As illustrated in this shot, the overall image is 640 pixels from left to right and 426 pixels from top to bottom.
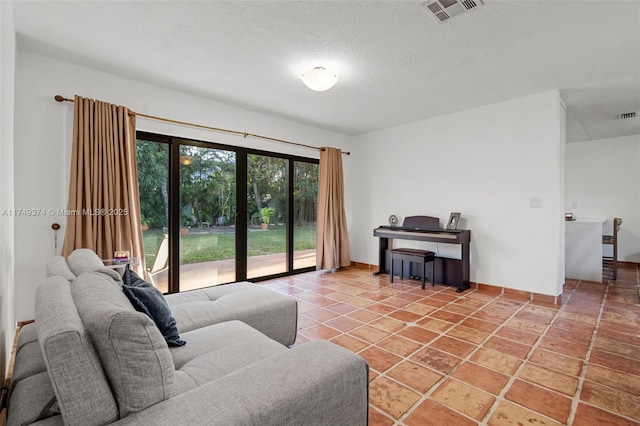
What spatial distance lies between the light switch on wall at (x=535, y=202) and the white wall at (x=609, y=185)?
3472mm

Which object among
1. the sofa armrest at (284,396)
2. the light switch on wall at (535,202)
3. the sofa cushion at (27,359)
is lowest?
the sofa cushion at (27,359)

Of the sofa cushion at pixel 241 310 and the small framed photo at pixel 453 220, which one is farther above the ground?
the small framed photo at pixel 453 220

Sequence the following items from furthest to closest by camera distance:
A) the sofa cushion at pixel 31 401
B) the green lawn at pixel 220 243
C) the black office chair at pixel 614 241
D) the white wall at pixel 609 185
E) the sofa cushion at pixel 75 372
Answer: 1. the white wall at pixel 609 185
2. the black office chair at pixel 614 241
3. the green lawn at pixel 220 243
4. the sofa cushion at pixel 31 401
5. the sofa cushion at pixel 75 372

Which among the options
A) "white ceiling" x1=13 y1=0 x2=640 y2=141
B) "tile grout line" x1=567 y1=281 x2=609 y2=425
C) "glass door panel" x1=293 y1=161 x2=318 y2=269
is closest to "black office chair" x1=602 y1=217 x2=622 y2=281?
"white ceiling" x1=13 y1=0 x2=640 y2=141

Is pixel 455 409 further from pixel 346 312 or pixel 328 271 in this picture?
Result: pixel 328 271

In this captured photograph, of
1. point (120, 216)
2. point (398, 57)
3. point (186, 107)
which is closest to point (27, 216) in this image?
point (120, 216)

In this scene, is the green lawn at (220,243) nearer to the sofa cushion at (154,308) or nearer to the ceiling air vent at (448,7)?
the sofa cushion at (154,308)

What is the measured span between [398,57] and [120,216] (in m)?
3.16

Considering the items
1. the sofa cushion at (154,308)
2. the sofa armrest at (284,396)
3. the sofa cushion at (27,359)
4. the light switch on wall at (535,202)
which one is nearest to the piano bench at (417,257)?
the light switch on wall at (535,202)

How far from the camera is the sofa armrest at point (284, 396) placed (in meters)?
0.89

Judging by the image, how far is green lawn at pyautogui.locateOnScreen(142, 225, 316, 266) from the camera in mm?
3663

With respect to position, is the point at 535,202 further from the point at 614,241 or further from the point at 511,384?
the point at 511,384

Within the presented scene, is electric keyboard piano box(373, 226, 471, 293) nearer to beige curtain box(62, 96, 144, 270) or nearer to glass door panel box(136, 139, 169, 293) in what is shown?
glass door panel box(136, 139, 169, 293)

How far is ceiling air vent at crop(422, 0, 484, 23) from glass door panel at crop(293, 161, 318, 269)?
3263mm
